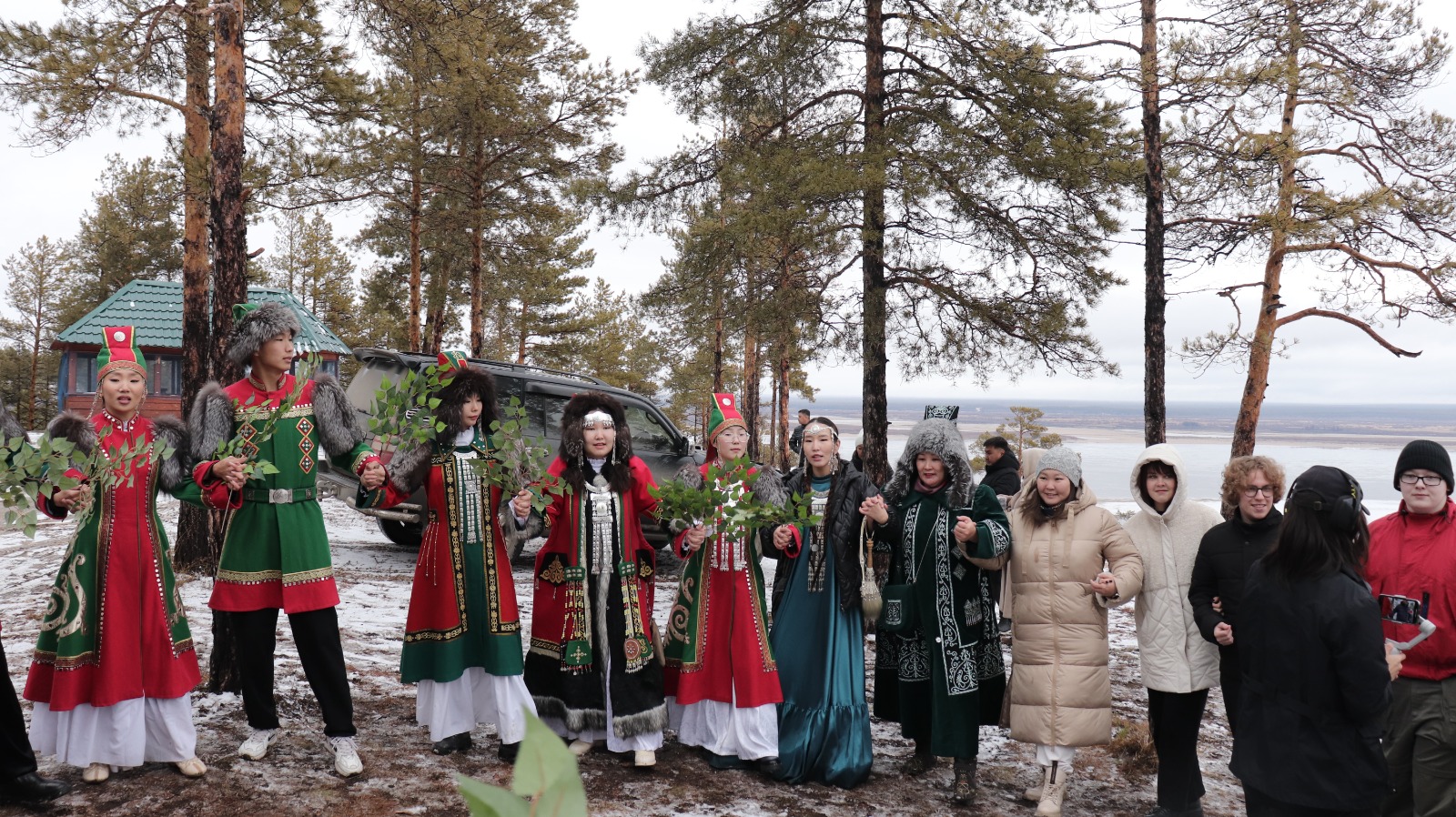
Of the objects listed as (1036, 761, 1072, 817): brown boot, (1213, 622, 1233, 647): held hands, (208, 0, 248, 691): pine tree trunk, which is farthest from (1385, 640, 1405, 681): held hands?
(208, 0, 248, 691): pine tree trunk

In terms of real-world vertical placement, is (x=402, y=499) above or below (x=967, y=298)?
below

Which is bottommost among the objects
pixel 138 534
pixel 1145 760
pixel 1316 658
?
pixel 1145 760

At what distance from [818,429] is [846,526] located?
49cm

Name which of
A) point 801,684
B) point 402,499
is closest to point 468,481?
point 402,499

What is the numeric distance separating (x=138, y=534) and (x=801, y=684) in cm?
302

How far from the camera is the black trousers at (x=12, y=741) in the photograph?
3.81 meters

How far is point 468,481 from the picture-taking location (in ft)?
15.3

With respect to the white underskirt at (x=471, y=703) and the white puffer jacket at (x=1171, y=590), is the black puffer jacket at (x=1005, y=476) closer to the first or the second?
the white puffer jacket at (x=1171, y=590)

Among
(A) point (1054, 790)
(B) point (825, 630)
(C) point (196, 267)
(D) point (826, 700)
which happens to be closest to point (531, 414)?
(C) point (196, 267)

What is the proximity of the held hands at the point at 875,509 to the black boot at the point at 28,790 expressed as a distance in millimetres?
3546

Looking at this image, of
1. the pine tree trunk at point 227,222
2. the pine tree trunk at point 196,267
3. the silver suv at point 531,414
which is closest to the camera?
the pine tree trunk at point 227,222

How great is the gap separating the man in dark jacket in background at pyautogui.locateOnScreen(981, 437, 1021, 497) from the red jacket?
14.2ft

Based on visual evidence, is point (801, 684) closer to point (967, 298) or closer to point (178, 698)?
point (178, 698)

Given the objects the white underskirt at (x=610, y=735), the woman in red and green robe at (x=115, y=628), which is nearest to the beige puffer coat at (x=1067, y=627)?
the white underskirt at (x=610, y=735)
